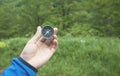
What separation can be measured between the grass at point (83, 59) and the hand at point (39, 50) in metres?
6.15

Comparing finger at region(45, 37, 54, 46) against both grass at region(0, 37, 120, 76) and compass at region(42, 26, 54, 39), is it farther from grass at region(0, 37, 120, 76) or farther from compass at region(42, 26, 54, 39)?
grass at region(0, 37, 120, 76)

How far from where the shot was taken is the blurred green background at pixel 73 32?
8805 mm

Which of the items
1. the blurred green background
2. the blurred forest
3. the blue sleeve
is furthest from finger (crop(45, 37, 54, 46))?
the blurred forest

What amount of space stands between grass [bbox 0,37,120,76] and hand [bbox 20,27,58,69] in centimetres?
615

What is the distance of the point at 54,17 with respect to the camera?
26.5 meters

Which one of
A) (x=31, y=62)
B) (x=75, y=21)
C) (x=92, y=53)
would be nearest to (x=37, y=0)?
(x=75, y=21)

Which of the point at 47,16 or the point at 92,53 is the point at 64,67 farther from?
the point at 47,16

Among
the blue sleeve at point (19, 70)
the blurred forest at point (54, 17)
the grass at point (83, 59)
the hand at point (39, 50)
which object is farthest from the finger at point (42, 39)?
the blurred forest at point (54, 17)

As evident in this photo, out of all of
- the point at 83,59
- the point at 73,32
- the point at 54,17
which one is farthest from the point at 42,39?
the point at 54,17

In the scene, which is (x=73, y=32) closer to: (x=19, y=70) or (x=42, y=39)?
(x=42, y=39)

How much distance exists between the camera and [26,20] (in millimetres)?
27797

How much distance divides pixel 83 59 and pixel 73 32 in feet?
41.6

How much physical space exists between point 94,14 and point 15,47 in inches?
377

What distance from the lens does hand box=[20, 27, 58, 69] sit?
2.13m
